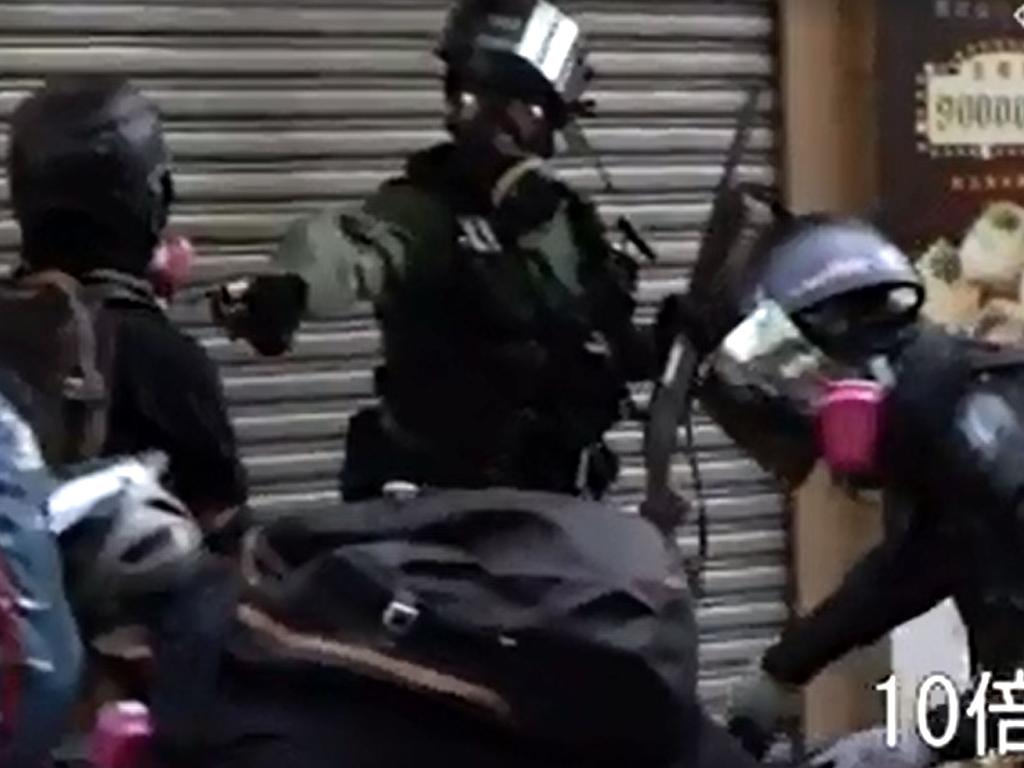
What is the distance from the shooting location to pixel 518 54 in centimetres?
344

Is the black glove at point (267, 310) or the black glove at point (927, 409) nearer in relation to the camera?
the black glove at point (927, 409)

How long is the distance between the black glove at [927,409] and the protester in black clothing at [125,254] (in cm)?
78

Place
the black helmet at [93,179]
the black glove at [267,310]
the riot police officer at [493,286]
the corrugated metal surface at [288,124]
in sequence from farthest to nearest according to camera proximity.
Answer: the corrugated metal surface at [288,124]
the riot police officer at [493,286]
the black glove at [267,310]
the black helmet at [93,179]

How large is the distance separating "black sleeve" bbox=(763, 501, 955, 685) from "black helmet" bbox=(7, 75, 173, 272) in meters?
0.90

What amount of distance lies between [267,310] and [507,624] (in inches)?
56.9

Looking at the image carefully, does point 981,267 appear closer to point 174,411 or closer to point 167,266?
point 167,266

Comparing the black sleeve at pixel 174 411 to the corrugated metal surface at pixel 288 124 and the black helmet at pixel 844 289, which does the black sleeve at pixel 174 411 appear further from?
the corrugated metal surface at pixel 288 124

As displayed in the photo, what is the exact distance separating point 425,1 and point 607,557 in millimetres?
2702

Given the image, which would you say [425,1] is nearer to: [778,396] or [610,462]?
[610,462]

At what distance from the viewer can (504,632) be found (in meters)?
1.91

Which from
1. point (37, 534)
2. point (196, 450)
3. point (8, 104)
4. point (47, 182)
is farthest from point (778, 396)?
point (8, 104)

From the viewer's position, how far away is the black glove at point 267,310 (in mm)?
3283

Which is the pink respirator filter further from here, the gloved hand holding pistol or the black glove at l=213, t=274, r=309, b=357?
the black glove at l=213, t=274, r=309, b=357

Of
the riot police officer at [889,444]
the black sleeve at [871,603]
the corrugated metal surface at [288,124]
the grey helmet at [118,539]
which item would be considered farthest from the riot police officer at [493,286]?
the grey helmet at [118,539]
